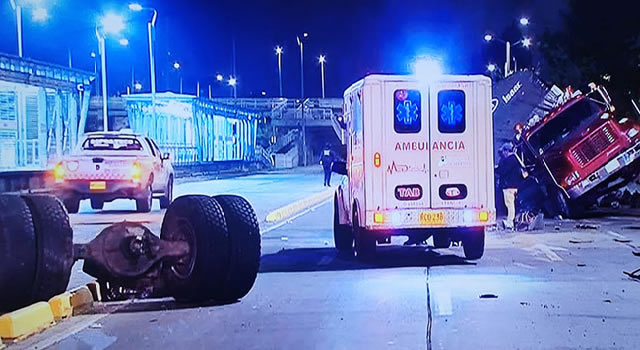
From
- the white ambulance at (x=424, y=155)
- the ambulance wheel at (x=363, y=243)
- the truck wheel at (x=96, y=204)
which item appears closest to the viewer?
the white ambulance at (x=424, y=155)

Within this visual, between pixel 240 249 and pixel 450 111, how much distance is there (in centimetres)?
487

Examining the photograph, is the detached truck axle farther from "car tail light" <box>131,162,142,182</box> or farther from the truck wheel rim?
"car tail light" <box>131,162,142,182</box>

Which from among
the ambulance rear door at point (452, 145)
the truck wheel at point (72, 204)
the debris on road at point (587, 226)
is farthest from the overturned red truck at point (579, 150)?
the truck wheel at point (72, 204)

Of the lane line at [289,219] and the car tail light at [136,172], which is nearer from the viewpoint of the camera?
the lane line at [289,219]

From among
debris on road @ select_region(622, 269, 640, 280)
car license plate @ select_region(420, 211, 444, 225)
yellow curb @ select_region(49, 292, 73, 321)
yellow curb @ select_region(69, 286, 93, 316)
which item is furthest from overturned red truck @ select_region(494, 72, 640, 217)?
yellow curb @ select_region(49, 292, 73, 321)

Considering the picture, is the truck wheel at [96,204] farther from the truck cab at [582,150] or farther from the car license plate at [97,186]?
the truck cab at [582,150]

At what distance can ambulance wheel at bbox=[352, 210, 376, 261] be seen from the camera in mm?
14102

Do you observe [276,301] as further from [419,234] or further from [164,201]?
[164,201]

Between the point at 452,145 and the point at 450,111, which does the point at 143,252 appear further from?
the point at 450,111

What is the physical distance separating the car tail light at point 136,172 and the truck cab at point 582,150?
920cm

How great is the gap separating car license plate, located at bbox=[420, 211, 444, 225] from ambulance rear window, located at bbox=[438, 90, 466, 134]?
3.93 ft

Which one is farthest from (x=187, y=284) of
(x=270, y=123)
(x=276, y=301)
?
(x=270, y=123)

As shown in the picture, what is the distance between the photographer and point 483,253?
15.1 m

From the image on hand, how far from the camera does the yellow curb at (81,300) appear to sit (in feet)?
33.4
